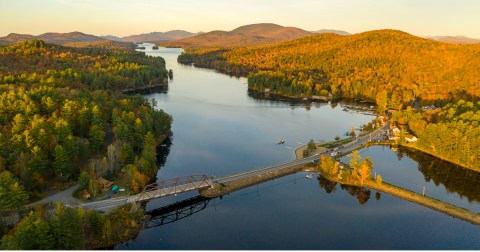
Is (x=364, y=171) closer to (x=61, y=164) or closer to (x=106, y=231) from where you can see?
(x=106, y=231)

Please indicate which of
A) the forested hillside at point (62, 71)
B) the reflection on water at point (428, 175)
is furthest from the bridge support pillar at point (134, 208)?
the forested hillside at point (62, 71)

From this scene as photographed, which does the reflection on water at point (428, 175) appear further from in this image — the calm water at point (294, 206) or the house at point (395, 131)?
the house at point (395, 131)

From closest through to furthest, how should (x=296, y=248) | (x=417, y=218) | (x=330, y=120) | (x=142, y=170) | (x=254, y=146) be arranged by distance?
(x=296, y=248) → (x=417, y=218) → (x=142, y=170) → (x=254, y=146) → (x=330, y=120)

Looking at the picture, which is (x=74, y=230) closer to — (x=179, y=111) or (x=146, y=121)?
(x=146, y=121)

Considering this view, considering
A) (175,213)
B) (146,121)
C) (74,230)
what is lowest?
(175,213)

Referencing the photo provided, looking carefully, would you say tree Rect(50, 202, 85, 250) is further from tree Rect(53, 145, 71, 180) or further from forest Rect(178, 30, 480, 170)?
forest Rect(178, 30, 480, 170)

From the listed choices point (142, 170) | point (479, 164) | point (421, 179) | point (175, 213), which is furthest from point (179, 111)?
point (479, 164)
